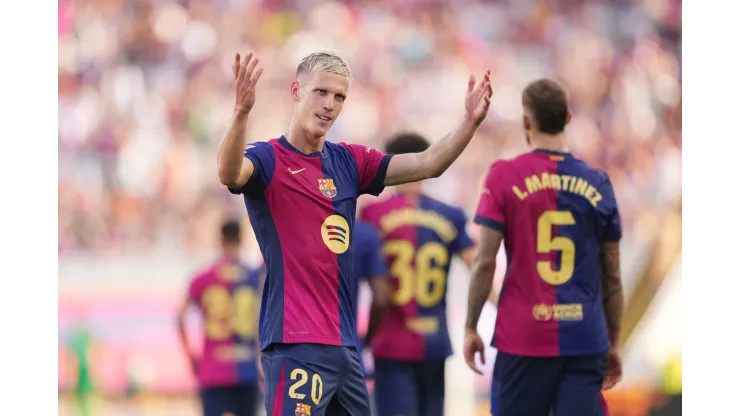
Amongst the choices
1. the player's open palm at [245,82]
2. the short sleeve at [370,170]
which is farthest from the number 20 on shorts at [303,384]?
the player's open palm at [245,82]

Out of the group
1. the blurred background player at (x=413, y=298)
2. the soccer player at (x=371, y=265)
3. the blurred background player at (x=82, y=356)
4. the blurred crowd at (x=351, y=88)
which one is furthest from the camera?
the blurred crowd at (x=351, y=88)

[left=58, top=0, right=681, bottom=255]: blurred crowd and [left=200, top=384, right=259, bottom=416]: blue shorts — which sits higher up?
[left=58, top=0, right=681, bottom=255]: blurred crowd

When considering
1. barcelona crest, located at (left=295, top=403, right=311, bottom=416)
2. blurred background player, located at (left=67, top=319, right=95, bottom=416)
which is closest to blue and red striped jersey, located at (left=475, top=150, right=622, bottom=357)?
barcelona crest, located at (left=295, top=403, right=311, bottom=416)

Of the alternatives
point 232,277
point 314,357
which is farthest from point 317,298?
point 232,277

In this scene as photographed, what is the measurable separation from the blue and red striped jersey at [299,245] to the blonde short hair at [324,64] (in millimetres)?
296

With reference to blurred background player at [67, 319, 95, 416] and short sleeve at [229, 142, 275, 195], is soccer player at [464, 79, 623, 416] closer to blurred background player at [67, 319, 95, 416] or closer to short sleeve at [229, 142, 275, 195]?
short sleeve at [229, 142, 275, 195]

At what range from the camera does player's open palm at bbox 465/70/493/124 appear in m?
3.65

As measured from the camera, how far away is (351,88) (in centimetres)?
1109

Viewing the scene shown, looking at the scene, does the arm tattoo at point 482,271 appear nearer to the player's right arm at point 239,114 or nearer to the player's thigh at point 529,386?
the player's thigh at point 529,386

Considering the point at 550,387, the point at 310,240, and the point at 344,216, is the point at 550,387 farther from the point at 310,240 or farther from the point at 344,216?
the point at 310,240

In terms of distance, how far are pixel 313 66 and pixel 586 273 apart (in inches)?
74.4

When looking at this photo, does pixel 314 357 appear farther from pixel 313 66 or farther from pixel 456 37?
pixel 456 37

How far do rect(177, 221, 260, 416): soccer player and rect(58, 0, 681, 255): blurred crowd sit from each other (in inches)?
144

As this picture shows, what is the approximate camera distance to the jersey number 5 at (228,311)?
22.4 ft
